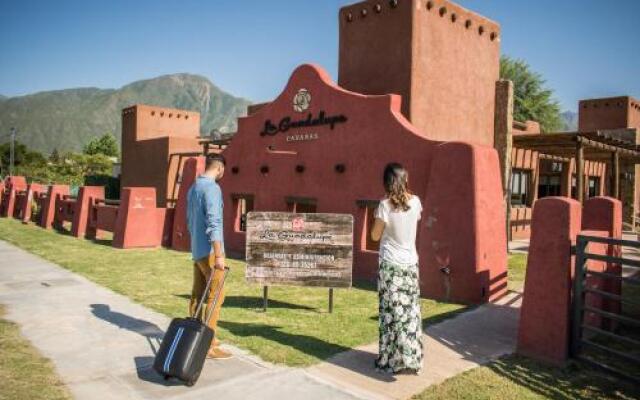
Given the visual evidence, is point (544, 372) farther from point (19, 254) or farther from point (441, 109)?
point (19, 254)

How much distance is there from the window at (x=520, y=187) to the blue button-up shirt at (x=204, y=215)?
619 inches

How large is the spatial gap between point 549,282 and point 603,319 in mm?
2004

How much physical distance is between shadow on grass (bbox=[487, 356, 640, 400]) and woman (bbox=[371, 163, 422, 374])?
1.07m

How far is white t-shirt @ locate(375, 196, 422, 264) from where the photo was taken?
479 cm

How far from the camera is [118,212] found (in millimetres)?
15328

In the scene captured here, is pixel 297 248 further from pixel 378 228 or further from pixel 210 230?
pixel 378 228

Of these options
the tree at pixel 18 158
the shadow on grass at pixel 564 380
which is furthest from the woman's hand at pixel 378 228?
the tree at pixel 18 158

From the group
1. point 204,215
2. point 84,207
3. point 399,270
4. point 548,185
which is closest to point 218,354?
point 204,215

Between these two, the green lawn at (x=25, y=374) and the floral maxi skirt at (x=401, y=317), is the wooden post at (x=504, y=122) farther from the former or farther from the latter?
the green lawn at (x=25, y=374)

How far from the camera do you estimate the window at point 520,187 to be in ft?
61.8

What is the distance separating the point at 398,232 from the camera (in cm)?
480

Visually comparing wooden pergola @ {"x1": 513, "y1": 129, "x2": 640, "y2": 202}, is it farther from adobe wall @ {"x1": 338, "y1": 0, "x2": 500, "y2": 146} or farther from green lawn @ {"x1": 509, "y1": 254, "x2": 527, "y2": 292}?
green lawn @ {"x1": 509, "y1": 254, "x2": 527, "y2": 292}

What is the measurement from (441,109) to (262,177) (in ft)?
17.0

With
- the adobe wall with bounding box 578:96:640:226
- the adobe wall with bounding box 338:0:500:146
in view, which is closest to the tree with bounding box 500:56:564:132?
the adobe wall with bounding box 578:96:640:226
